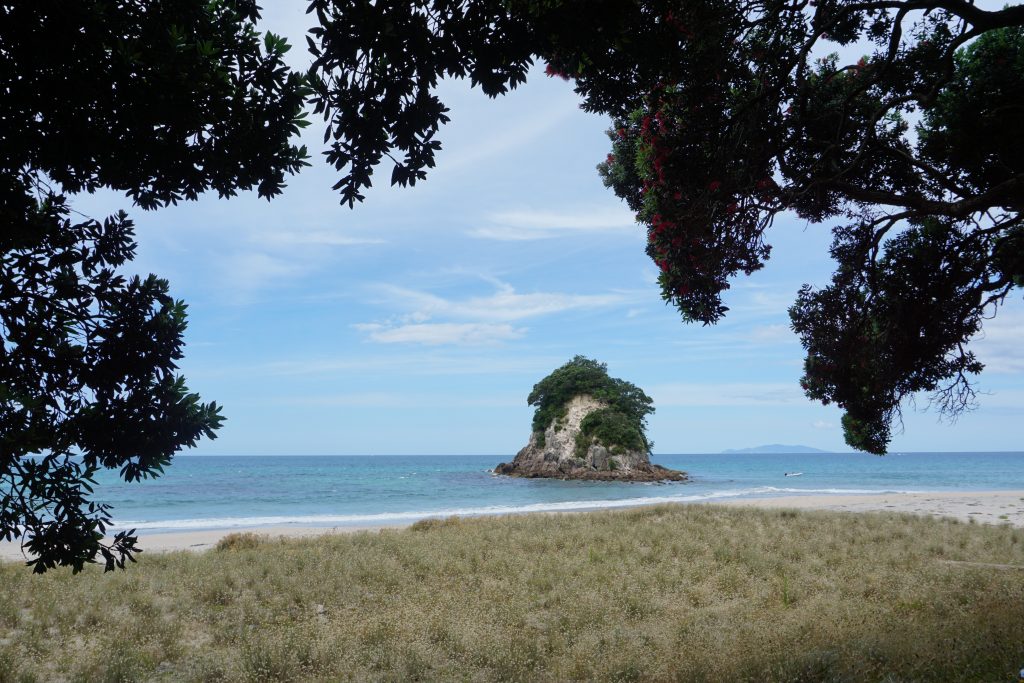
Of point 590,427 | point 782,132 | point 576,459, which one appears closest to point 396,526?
point 782,132

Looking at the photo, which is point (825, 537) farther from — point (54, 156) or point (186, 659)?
point (54, 156)

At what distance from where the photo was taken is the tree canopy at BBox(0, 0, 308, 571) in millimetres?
5195

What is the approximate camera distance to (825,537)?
18.2 metres

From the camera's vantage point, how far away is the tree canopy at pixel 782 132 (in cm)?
563

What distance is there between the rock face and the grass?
53430 millimetres

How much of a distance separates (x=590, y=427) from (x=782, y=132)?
220 feet

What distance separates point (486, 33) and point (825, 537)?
57.7ft

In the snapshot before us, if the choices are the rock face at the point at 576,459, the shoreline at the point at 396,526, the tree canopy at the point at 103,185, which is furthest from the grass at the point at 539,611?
the rock face at the point at 576,459

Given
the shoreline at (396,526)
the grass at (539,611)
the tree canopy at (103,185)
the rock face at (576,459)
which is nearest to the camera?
the tree canopy at (103,185)

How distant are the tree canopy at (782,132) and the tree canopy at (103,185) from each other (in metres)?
1.33

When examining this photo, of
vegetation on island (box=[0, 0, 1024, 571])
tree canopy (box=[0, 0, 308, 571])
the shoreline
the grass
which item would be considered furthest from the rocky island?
tree canopy (box=[0, 0, 308, 571])

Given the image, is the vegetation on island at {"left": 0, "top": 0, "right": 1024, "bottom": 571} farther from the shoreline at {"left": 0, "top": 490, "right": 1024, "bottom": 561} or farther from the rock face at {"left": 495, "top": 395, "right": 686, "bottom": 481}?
the rock face at {"left": 495, "top": 395, "right": 686, "bottom": 481}

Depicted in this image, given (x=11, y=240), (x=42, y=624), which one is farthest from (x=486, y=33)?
(x=42, y=624)

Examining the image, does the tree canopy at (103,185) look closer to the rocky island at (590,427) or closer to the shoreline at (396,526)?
the shoreline at (396,526)
